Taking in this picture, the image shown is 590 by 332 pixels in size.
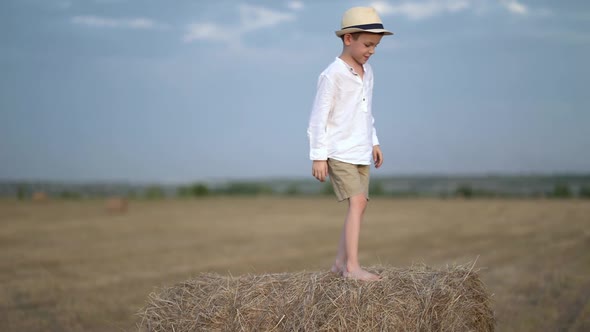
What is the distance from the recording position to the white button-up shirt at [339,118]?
165 inches

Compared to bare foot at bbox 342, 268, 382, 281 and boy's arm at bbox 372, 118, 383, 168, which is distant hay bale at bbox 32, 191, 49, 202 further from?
bare foot at bbox 342, 268, 382, 281

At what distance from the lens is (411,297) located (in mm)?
3949

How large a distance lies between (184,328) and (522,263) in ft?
21.0

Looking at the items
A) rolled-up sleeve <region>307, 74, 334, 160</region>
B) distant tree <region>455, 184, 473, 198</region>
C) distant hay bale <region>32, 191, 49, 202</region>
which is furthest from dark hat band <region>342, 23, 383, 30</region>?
distant tree <region>455, 184, 473, 198</region>

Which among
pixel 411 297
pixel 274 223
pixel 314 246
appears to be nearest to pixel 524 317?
pixel 411 297

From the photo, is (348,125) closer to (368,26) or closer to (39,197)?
(368,26)

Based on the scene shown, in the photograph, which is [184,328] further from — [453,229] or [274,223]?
[274,223]

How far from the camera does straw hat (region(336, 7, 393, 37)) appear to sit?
13.5ft

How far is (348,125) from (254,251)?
22.4 ft

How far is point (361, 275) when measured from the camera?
412 centimetres

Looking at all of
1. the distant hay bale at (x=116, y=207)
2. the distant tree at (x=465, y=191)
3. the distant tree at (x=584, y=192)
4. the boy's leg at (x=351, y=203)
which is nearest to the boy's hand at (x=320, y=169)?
the boy's leg at (x=351, y=203)

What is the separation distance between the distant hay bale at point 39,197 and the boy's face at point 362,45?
20532mm

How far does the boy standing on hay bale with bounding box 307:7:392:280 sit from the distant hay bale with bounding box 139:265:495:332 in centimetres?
22

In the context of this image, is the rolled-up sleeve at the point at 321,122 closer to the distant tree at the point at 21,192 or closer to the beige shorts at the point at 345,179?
the beige shorts at the point at 345,179
